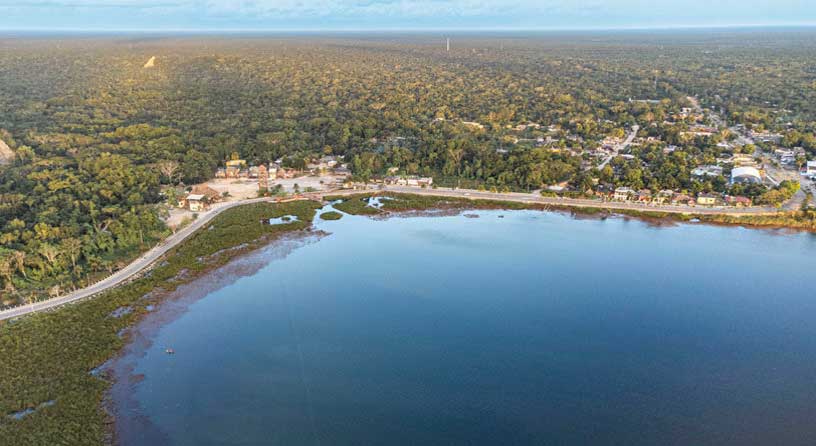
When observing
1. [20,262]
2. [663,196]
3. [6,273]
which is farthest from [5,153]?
[663,196]

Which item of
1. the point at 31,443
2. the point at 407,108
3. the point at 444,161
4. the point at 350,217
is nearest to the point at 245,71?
the point at 407,108

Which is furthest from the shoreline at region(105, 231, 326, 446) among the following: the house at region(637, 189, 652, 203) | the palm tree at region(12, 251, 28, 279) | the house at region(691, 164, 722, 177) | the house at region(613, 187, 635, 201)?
the house at region(691, 164, 722, 177)

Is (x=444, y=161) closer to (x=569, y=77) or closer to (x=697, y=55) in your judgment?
(x=569, y=77)

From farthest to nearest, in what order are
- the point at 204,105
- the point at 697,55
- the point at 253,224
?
the point at 697,55 < the point at 204,105 < the point at 253,224

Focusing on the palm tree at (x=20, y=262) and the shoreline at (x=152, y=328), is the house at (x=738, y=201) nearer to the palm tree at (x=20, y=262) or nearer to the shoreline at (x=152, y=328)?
the shoreline at (x=152, y=328)

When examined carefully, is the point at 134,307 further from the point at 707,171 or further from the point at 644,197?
the point at 707,171

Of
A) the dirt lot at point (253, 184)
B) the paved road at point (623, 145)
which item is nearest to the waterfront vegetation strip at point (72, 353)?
the dirt lot at point (253, 184)

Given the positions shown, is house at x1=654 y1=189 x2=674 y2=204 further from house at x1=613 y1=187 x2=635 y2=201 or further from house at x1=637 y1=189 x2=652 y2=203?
house at x1=613 y1=187 x2=635 y2=201
